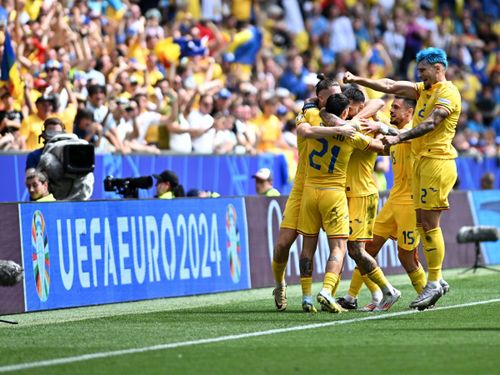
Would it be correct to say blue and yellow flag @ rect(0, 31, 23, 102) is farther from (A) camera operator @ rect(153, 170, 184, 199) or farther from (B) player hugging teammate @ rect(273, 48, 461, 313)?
(B) player hugging teammate @ rect(273, 48, 461, 313)

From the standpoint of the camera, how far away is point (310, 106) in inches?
498

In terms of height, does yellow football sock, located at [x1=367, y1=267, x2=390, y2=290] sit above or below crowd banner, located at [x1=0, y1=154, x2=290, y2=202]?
below

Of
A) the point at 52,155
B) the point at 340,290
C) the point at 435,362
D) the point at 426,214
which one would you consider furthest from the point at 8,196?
the point at 435,362

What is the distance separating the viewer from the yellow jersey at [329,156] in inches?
489

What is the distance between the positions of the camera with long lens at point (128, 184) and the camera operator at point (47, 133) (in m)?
0.87

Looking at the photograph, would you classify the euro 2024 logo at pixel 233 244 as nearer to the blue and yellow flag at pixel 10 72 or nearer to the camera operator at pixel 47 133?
the camera operator at pixel 47 133

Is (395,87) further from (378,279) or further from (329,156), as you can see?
(378,279)

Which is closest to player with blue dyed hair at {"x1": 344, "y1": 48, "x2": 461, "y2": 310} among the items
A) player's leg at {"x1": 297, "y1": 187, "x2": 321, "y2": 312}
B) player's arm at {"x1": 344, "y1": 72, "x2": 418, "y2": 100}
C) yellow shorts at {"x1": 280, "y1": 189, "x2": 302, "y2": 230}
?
player's arm at {"x1": 344, "y1": 72, "x2": 418, "y2": 100}

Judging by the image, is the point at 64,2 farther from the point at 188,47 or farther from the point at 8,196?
the point at 8,196

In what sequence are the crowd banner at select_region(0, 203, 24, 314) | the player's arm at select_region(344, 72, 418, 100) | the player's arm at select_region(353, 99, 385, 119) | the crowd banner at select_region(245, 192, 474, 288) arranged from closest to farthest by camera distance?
the player's arm at select_region(353, 99, 385, 119) → the player's arm at select_region(344, 72, 418, 100) → the crowd banner at select_region(0, 203, 24, 314) → the crowd banner at select_region(245, 192, 474, 288)

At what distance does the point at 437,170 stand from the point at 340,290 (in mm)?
4059

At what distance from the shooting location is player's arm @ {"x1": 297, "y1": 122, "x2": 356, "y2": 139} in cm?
1216

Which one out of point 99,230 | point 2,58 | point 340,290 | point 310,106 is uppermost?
point 2,58

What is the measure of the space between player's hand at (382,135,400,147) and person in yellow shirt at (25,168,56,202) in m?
4.01
